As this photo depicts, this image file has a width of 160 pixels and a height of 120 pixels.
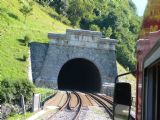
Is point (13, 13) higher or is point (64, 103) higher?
point (13, 13)

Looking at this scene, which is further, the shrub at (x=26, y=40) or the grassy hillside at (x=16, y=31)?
the shrub at (x=26, y=40)

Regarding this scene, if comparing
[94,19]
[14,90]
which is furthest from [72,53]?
[94,19]

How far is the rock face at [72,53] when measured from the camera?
162ft

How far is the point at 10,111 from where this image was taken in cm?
2309

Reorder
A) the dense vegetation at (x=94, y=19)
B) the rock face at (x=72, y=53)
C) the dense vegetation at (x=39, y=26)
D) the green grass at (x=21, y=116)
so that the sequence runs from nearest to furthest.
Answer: the green grass at (x=21, y=116) → the dense vegetation at (x=39, y=26) → the rock face at (x=72, y=53) → the dense vegetation at (x=94, y=19)

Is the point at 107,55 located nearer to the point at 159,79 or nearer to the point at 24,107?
the point at 24,107

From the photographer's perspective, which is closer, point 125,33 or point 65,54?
point 65,54

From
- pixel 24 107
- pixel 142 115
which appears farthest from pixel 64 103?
pixel 142 115

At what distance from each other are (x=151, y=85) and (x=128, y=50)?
64778mm

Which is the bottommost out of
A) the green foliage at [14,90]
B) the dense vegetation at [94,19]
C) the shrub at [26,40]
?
the green foliage at [14,90]

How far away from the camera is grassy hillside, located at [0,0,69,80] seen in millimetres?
42000

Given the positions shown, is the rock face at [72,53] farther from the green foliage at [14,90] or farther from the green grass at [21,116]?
the green grass at [21,116]

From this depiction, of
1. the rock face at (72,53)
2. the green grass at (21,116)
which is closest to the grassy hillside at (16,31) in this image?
the rock face at (72,53)

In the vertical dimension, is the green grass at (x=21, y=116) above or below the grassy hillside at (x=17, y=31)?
below
